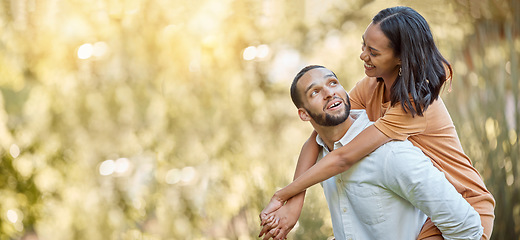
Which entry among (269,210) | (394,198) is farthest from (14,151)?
(394,198)

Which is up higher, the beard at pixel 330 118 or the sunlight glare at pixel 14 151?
the sunlight glare at pixel 14 151

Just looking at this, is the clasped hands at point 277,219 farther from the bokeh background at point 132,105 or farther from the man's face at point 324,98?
the bokeh background at point 132,105

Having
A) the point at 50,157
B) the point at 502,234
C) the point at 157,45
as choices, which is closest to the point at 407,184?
the point at 502,234

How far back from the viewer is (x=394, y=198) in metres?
1.53

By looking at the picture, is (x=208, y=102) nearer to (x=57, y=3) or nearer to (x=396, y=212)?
(x=57, y=3)

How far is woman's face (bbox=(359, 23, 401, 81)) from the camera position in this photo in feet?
4.94

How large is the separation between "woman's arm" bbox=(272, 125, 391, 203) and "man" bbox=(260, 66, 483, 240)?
3 cm

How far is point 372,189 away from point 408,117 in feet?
0.65

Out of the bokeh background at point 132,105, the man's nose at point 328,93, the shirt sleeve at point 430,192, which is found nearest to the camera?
the shirt sleeve at point 430,192

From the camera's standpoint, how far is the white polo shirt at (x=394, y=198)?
144cm

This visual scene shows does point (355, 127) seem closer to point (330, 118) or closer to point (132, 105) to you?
point (330, 118)

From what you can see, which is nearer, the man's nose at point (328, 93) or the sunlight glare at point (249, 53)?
the man's nose at point (328, 93)

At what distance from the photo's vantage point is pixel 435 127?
157 cm

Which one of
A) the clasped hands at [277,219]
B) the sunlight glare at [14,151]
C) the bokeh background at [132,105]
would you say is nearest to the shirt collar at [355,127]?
the clasped hands at [277,219]
